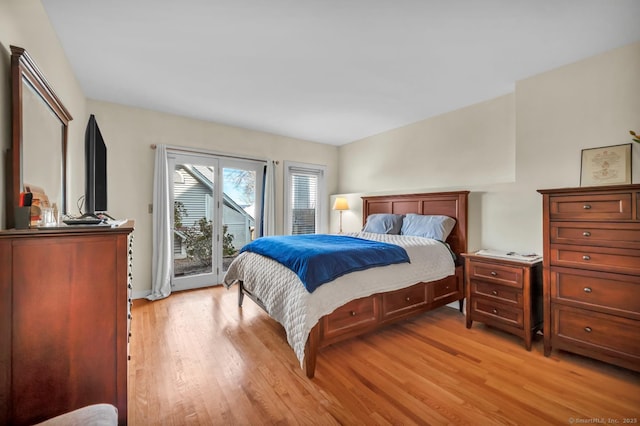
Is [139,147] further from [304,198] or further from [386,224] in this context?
[386,224]

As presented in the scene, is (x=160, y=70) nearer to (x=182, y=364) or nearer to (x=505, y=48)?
(x=182, y=364)

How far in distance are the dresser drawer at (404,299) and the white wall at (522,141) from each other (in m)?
1.02

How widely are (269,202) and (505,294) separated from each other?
3.57 metres

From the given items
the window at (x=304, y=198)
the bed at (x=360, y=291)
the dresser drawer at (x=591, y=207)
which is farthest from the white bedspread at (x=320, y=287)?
the window at (x=304, y=198)

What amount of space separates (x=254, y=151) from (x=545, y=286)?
4.22 metres

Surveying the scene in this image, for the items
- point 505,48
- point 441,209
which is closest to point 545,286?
point 441,209

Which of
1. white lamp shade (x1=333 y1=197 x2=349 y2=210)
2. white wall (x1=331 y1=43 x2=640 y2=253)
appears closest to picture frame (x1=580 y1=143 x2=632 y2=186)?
white wall (x1=331 y1=43 x2=640 y2=253)

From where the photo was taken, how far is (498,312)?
2604mm

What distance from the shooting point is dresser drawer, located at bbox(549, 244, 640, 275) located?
6.29 ft

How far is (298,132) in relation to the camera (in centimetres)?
480

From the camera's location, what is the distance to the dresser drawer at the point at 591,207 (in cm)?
194

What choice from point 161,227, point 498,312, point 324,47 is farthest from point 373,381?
point 161,227

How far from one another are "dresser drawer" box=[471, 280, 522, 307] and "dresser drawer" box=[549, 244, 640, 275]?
0.42 meters

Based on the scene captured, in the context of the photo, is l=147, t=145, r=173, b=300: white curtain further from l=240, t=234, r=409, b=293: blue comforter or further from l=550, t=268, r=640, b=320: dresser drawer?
l=550, t=268, r=640, b=320: dresser drawer
